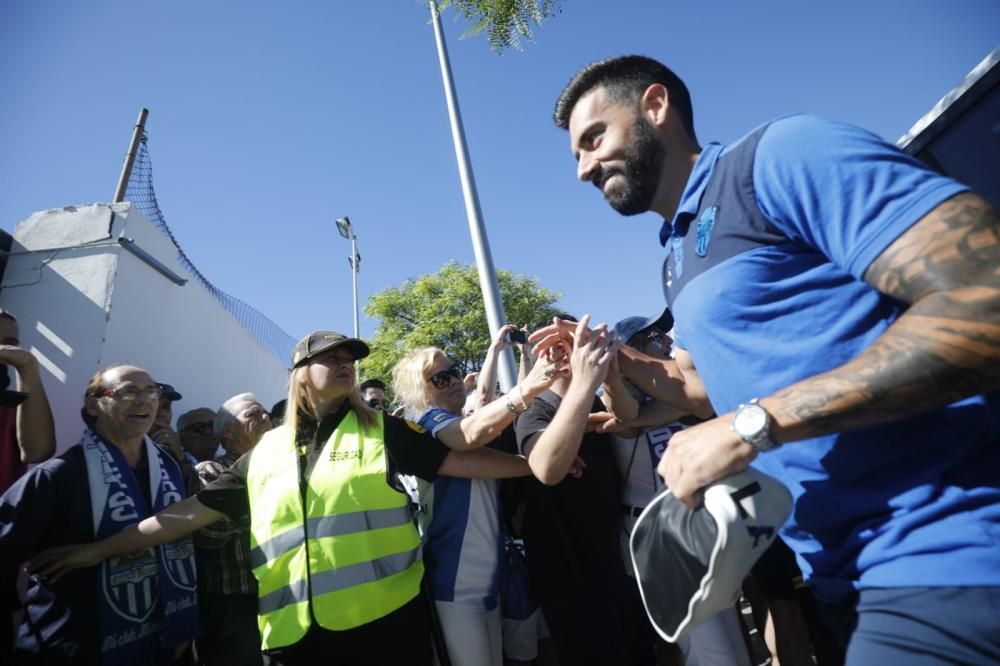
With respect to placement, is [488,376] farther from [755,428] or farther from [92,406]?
[755,428]

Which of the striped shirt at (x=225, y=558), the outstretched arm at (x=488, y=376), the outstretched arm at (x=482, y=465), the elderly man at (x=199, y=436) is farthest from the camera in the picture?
the elderly man at (x=199, y=436)

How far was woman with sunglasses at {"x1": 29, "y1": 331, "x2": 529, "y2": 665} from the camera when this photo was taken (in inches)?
87.2

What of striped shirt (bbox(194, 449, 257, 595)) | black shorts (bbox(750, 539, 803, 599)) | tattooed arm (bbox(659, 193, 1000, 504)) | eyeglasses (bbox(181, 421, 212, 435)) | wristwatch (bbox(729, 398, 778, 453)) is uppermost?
eyeglasses (bbox(181, 421, 212, 435))

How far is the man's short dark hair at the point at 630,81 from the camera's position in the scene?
5.51 ft

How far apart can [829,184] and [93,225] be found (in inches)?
283

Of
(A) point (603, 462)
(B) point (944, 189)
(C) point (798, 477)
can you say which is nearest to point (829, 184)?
(B) point (944, 189)

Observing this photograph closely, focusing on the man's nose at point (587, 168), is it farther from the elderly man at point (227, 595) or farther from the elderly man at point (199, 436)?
the elderly man at point (199, 436)

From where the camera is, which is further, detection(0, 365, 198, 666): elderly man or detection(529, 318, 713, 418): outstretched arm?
detection(0, 365, 198, 666): elderly man

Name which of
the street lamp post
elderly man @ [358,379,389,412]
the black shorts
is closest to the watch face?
the black shorts

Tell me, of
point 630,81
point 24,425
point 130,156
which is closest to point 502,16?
point 630,81

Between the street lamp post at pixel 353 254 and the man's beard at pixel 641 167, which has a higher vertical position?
the street lamp post at pixel 353 254

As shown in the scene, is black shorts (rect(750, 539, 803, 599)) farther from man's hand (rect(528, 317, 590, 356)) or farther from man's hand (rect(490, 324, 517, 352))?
man's hand (rect(490, 324, 517, 352))

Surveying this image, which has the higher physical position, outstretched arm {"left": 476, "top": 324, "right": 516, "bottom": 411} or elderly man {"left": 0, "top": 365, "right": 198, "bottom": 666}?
outstretched arm {"left": 476, "top": 324, "right": 516, "bottom": 411}

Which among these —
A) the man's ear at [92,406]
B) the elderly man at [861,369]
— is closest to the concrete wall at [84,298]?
the man's ear at [92,406]
